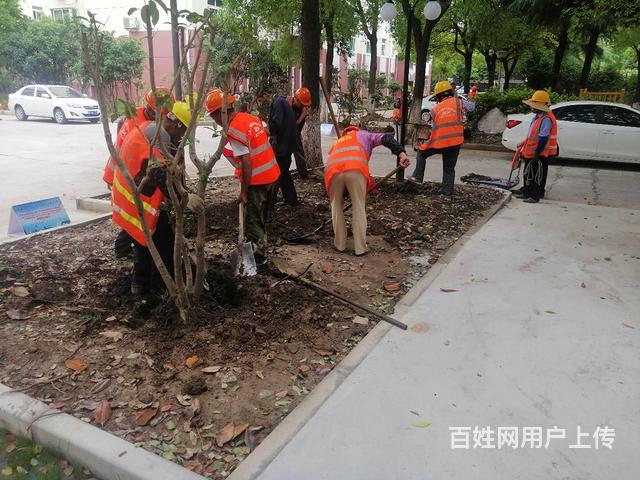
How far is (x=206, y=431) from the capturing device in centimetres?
260

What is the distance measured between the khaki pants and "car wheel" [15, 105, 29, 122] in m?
21.7

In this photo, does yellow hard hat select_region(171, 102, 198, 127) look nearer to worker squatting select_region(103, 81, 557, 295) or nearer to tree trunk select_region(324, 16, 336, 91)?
worker squatting select_region(103, 81, 557, 295)

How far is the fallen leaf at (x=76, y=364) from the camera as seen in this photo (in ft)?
10.1

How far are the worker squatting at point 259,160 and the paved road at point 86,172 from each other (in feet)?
6.28

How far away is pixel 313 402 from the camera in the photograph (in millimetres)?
2809

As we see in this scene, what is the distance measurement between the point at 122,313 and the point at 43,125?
19.4 m

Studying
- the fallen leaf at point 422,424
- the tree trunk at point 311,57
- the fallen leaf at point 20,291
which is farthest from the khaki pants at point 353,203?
the tree trunk at point 311,57

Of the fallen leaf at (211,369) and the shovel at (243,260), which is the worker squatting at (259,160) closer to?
the shovel at (243,260)

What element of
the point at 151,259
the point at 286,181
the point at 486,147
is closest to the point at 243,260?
the point at 151,259

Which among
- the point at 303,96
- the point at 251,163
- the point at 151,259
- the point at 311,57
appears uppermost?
the point at 311,57

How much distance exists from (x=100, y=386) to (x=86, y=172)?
8252 mm

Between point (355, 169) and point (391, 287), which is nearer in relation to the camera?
point (391, 287)

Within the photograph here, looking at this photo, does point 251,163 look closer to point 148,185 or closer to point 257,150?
point 257,150

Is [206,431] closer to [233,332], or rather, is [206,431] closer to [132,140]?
[233,332]
